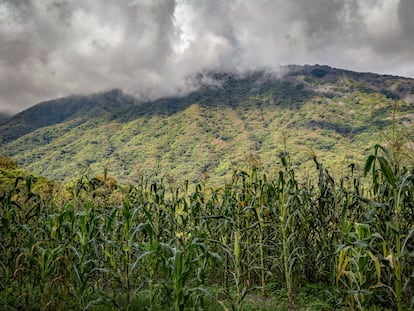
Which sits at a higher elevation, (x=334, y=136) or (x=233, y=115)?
(x=233, y=115)

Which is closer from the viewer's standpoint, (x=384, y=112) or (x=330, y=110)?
(x=384, y=112)

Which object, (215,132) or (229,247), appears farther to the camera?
(215,132)

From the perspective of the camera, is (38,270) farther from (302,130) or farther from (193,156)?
(302,130)

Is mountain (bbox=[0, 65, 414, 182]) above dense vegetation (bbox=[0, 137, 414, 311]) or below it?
above

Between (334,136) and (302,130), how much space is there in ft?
50.5

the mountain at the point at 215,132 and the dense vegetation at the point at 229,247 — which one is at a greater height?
the mountain at the point at 215,132

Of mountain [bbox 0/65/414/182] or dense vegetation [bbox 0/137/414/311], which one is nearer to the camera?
dense vegetation [bbox 0/137/414/311]

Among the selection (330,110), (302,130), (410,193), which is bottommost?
(410,193)

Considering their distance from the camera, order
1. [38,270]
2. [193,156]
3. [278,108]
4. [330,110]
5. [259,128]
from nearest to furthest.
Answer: [38,270] → [193,156] → [259,128] → [330,110] → [278,108]

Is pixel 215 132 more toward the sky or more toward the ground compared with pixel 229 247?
more toward the sky

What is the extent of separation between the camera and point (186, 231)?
21.6 feet

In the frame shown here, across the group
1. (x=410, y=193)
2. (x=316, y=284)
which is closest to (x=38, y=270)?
(x=316, y=284)

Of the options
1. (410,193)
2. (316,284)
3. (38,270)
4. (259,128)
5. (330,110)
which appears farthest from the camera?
(330,110)

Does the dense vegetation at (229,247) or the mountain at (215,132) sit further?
the mountain at (215,132)
